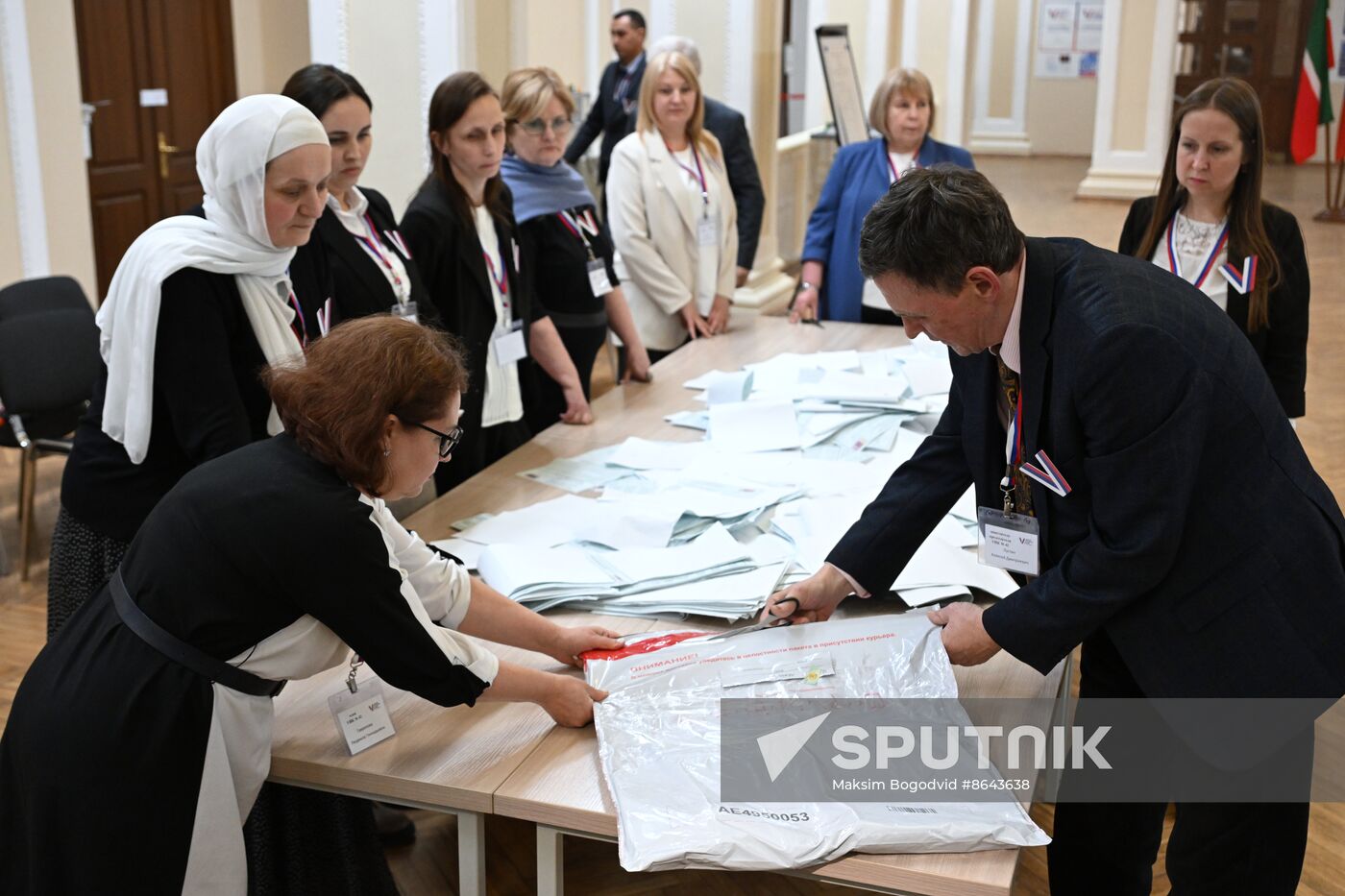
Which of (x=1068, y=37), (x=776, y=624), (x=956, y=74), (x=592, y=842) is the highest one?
(x=1068, y=37)

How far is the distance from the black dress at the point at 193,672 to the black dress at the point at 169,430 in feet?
1.39

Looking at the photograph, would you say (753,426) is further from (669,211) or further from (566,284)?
(669,211)

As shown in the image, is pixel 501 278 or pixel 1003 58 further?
pixel 1003 58

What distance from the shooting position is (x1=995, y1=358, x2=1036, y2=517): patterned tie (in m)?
1.78

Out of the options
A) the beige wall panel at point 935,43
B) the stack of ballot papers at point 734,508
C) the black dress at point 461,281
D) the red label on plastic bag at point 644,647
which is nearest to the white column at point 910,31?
the beige wall panel at point 935,43

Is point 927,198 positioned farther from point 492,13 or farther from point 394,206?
point 492,13

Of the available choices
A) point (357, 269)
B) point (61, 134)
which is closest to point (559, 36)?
point (61, 134)

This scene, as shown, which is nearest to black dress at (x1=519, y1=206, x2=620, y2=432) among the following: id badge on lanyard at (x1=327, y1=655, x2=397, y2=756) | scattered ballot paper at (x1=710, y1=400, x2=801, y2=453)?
scattered ballot paper at (x1=710, y1=400, x2=801, y2=453)

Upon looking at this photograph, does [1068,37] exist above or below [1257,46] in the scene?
above

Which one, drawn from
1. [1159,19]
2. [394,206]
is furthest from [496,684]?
[1159,19]

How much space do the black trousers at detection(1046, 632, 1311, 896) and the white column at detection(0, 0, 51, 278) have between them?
4.60 meters

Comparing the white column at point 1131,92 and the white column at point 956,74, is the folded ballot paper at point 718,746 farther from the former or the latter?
the white column at point 1131,92

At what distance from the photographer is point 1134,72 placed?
38.0ft

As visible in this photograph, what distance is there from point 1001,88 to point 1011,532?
1527 cm
